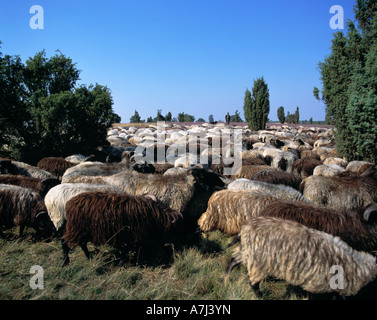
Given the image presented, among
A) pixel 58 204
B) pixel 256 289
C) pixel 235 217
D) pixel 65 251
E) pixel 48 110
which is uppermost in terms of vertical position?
pixel 48 110

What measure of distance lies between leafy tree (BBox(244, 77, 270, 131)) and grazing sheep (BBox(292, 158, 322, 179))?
79.5ft

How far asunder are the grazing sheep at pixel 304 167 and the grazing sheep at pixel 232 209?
527 centimetres

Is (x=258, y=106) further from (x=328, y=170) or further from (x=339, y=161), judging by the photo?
(x=328, y=170)

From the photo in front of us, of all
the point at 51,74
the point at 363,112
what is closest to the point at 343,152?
the point at 363,112

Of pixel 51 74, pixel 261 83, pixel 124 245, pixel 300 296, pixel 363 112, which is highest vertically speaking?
pixel 261 83

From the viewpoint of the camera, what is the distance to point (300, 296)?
137 inches

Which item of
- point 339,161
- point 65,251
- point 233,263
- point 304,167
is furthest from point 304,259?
point 339,161

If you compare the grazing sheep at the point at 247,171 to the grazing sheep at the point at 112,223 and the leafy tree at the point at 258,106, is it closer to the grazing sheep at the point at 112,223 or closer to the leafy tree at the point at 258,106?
the grazing sheep at the point at 112,223

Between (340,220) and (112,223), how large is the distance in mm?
3439

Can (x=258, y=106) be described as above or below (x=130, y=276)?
above

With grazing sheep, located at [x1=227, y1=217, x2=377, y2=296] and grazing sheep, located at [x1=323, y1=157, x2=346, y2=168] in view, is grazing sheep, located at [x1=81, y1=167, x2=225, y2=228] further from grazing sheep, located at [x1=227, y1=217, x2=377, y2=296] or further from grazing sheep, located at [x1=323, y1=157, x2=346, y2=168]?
grazing sheep, located at [x1=323, y1=157, x2=346, y2=168]

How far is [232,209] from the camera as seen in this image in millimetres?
4949
